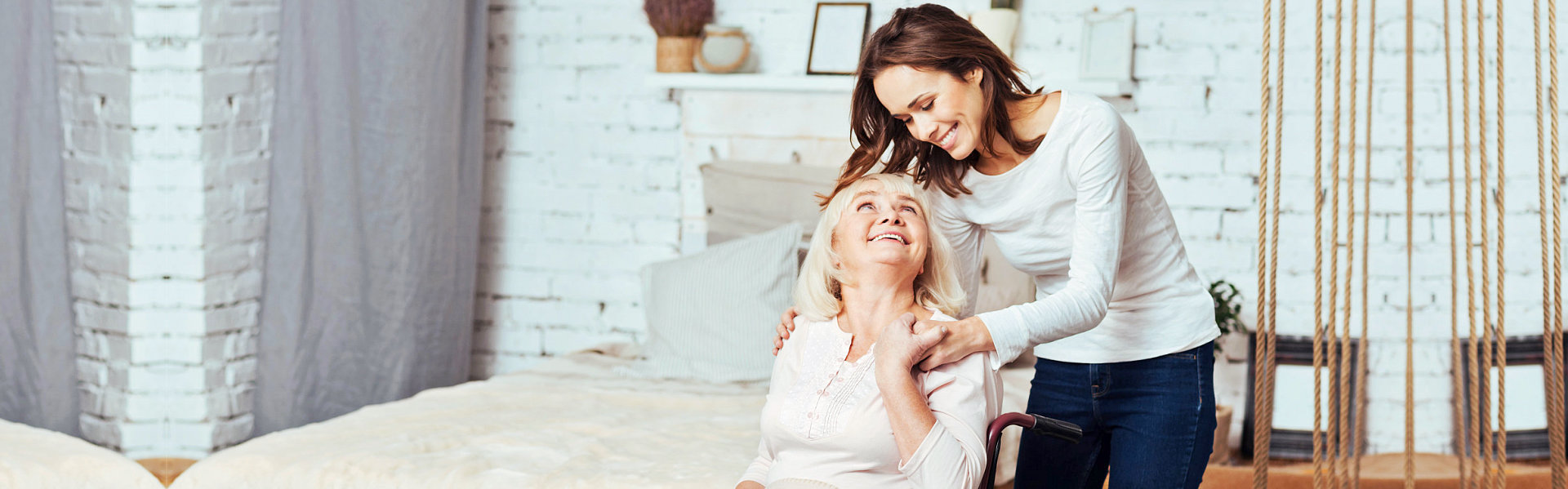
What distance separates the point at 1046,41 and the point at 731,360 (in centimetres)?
129

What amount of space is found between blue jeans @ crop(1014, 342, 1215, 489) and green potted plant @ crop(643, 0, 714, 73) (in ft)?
6.25

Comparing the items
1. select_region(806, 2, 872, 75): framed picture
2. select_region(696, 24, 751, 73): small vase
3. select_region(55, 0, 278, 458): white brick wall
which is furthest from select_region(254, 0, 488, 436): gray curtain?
select_region(806, 2, 872, 75): framed picture

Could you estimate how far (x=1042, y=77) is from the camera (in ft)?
10.3

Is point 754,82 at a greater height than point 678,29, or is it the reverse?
point 678,29

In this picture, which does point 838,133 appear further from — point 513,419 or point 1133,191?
point 1133,191

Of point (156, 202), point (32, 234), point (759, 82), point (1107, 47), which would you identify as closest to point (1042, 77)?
point (1107, 47)

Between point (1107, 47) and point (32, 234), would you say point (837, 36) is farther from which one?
point (32, 234)

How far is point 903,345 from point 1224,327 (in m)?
1.80

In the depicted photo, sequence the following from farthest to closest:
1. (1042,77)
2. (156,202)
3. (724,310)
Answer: (1042,77) → (724,310) → (156,202)

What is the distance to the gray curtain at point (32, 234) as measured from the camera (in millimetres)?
1998

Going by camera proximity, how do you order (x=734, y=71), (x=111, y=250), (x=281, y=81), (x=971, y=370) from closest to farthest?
(x=971, y=370)
(x=111, y=250)
(x=281, y=81)
(x=734, y=71)

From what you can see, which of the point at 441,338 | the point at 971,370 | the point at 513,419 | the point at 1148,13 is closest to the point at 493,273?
the point at 441,338

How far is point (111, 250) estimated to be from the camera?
2148 mm

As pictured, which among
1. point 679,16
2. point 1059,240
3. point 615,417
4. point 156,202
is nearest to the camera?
point 1059,240
